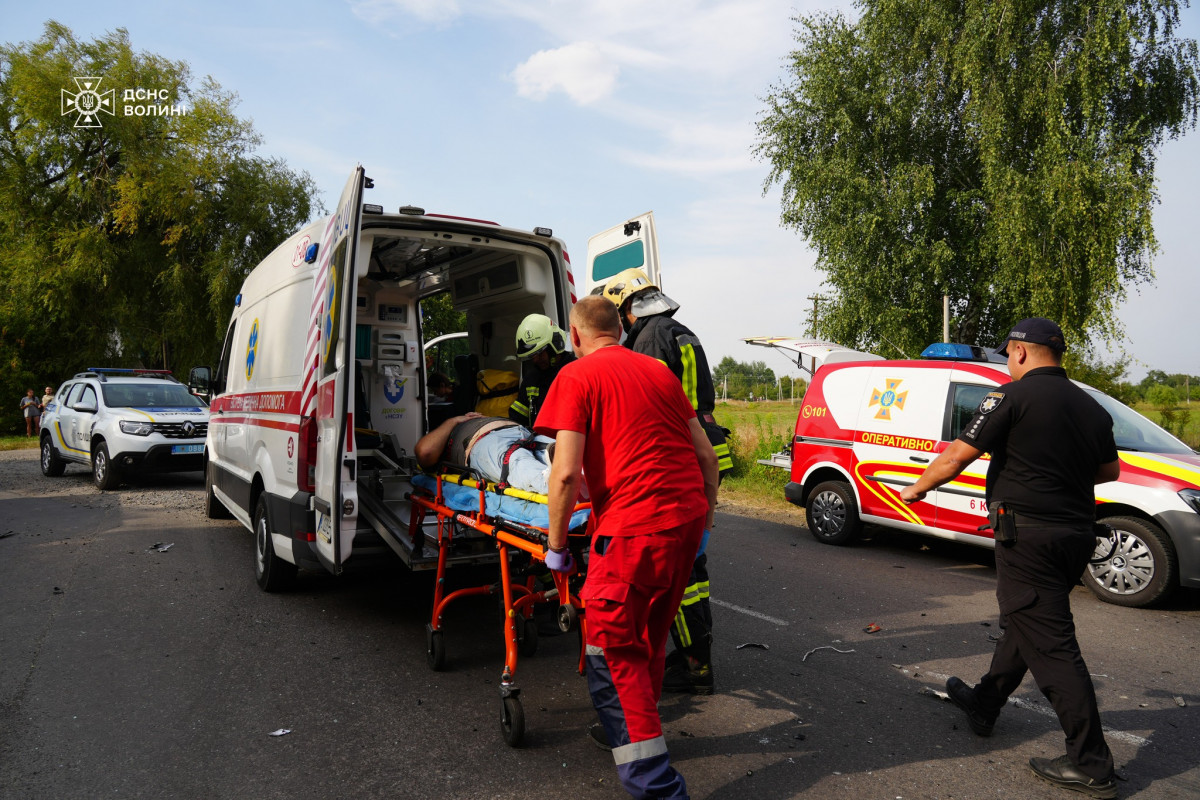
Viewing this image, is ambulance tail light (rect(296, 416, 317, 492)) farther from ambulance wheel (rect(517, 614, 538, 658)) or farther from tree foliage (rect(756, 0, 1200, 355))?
tree foliage (rect(756, 0, 1200, 355))

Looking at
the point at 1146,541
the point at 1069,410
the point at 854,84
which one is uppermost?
the point at 854,84

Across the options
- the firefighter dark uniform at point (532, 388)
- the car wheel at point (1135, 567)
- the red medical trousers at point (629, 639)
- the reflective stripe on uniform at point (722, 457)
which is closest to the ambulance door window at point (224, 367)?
the firefighter dark uniform at point (532, 388)

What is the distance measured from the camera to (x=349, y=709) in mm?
3893

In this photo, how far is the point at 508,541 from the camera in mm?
3697

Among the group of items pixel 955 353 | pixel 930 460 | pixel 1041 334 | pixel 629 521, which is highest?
pixel 955 353

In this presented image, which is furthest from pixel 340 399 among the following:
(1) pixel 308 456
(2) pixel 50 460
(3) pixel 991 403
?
(2) pixel 50 460

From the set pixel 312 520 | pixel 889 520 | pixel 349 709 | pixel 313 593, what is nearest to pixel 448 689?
pixel 349 709

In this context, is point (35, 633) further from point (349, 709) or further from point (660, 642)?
point (660, 642)

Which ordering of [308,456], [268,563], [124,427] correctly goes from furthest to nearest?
[124,427] → [268,563] → [308,456]

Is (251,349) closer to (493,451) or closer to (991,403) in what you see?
(493,451)

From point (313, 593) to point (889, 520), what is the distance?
546 centimetres

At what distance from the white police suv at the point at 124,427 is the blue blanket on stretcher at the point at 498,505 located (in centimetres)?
821

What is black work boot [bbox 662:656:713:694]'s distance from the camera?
162 inches

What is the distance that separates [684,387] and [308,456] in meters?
2.54
